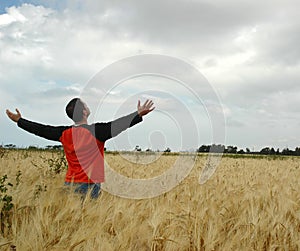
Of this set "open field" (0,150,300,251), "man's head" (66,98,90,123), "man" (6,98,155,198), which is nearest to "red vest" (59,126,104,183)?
"man" (6,98,155,198)

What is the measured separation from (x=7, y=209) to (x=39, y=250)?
32.6 inches

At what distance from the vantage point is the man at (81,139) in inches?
181

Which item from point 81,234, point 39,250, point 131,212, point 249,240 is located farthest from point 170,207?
point 39,250

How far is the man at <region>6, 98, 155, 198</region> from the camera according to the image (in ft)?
15.1

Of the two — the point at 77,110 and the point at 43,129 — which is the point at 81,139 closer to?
the point at 77,110

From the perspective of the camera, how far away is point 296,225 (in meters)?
3.76

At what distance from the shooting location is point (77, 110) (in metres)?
4.71

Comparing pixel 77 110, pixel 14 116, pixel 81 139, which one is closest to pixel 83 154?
pixel 81 139

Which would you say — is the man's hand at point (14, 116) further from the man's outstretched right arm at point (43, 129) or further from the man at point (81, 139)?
the man's outstretched right arm at point (43, 129)

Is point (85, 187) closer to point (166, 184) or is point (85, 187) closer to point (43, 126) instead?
point (43, 126)

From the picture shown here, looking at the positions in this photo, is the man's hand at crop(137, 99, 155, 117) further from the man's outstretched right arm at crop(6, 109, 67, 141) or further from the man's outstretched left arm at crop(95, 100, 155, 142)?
the man's outstretched right arm at crop(6, 109, 67, 141)

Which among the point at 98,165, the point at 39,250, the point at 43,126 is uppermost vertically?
the point at 43,126

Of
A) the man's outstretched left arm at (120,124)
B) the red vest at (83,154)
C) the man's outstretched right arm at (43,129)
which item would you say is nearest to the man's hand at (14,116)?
the man's outstretched right arm at (43,129)

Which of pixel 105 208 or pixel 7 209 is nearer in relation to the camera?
pixel 7 209
